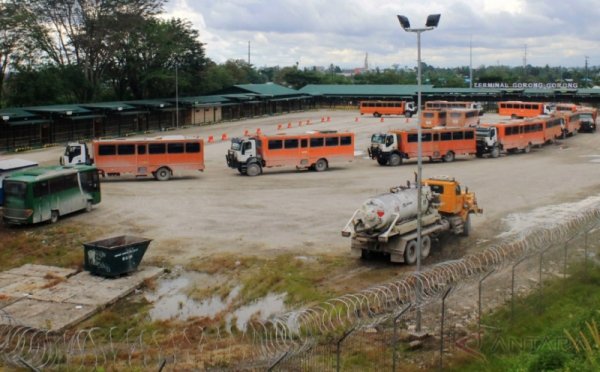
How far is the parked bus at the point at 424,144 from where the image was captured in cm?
4459

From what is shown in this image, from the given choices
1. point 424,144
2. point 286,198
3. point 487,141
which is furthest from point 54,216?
point 487,141

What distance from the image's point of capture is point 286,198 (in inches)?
1299

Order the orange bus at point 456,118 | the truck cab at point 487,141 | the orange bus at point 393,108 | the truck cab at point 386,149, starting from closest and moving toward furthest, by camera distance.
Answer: the truck cab at point 386,149 → the truck cab at point 487,141 → the orange bus at point 456,118 → the orange bus at point 393,108

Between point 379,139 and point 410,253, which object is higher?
point 379,139

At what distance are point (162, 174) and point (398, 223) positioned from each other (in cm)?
2094

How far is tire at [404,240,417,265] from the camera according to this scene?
21.8m

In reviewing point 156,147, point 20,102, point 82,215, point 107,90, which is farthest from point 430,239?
point 107,90

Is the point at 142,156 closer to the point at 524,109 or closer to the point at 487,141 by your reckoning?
the point at 487,141

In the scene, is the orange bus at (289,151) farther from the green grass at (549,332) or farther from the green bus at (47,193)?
the green grass at (549,332)

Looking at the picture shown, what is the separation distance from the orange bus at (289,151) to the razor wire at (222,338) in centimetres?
2252

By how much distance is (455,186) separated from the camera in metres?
24.6

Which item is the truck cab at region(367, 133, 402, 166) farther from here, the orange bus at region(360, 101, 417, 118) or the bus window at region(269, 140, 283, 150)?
the orange bus at region(360, 101, 417, 118)

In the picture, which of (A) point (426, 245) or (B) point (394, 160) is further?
(B) point (394, 160)

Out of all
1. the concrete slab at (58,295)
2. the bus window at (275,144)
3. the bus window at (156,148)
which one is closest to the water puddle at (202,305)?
the concrete slab at (58,295)
